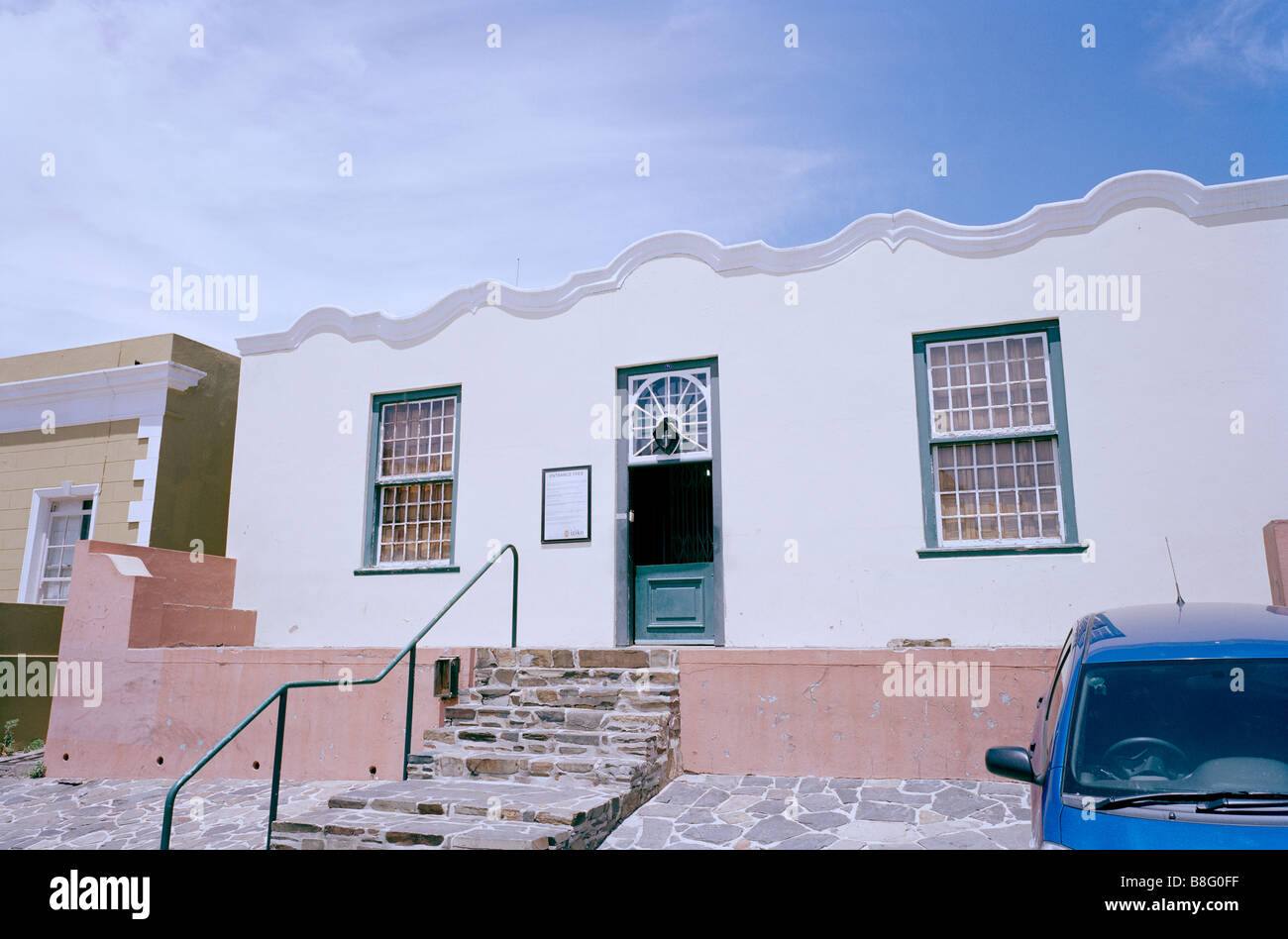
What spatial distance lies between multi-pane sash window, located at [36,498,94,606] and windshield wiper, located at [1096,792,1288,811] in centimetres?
1258

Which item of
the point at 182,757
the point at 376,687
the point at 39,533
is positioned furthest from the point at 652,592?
the point at 39,533

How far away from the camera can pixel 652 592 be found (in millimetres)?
9391

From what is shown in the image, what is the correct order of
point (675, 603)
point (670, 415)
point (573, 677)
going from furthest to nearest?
point (670, 415), point (675, 603), point (573, 677)

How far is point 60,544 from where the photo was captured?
12273mm

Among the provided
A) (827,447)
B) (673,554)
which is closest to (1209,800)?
(827,447)

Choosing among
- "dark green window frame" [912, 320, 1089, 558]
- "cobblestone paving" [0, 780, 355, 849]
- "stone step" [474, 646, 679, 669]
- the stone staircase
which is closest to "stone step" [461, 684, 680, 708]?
the stone staircase

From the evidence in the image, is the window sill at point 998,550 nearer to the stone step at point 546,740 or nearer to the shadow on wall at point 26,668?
the stone step at point 546,740

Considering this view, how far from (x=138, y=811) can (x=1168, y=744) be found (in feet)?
26.3

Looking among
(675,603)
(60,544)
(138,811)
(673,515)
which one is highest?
(673,515)

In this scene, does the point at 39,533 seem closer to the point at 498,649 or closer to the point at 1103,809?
the point at 498,649

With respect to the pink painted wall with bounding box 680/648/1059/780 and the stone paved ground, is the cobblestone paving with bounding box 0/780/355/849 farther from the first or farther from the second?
the pink painted wall with bounding box 680/648/1059/780

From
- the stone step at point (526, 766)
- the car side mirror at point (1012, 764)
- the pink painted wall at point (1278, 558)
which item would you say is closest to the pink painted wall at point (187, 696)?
the stone step at point (526, 766)

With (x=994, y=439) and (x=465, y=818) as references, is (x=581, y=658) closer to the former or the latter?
(x=465, y=818)

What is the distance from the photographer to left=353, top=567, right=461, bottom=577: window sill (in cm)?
1005
